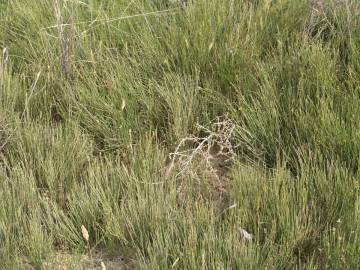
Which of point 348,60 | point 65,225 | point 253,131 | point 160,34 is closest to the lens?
point 65,225

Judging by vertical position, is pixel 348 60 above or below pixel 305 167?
above

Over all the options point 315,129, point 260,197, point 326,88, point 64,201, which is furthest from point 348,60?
point 64,201

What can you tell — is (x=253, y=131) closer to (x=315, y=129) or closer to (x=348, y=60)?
(x=315, y=129)

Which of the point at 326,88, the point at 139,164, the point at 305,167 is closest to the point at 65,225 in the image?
the point at 139,164

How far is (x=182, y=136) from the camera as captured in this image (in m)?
3.11

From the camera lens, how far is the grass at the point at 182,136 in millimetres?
2422

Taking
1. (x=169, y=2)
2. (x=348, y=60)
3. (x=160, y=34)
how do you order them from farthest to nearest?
(x=169, y=2)
(x=160, y=34)
(x=348, y=60)

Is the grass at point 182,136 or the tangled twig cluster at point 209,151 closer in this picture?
the grass at point 182,136

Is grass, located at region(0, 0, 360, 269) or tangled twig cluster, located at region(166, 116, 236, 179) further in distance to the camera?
tangled twig cluster, located at region(166, 116, 236, 179)

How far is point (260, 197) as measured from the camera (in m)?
2.52

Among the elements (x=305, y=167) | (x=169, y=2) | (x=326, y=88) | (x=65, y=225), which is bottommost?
(x=65, y=225)

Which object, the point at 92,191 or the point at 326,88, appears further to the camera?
the point at 326,88

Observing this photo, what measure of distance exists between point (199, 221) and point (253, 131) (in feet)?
2.38

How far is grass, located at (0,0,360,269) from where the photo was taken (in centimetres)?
242
